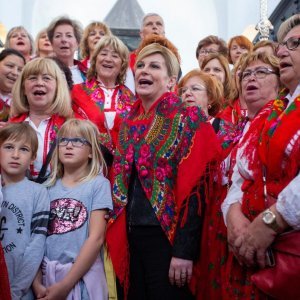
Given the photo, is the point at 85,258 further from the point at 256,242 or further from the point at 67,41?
the point at 67,41

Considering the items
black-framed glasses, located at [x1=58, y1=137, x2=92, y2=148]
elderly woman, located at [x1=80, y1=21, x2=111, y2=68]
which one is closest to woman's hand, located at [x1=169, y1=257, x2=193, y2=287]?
black-framed glasses, located at [x1=58, y1=137, x2=92, y2=148]

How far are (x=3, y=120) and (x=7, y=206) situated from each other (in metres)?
1.09

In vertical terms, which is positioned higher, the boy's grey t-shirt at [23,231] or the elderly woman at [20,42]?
the elderly woman at [20,42]

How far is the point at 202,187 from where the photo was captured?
8.22ft

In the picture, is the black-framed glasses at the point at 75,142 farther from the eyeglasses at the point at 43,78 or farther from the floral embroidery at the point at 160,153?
the eyeglasses at the point at 43,78

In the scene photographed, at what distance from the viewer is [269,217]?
194cm

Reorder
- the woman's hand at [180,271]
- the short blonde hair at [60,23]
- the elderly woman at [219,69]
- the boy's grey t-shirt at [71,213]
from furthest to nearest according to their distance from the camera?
the short blonde hair at [60,23] → the elderly woman at [219,69] → the boy's grey t-shirt at [71,213] → the woman's hand at [180,271]

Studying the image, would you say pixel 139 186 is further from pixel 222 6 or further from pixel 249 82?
pixel 222 6

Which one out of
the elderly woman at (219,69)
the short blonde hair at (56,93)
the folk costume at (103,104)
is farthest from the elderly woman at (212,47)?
the short blonde hair at (56,93)

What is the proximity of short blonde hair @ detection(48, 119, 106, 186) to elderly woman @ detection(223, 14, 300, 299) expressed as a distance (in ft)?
2.81

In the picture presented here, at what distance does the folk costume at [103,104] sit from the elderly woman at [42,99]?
342 mm

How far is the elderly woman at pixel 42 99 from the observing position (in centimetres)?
304

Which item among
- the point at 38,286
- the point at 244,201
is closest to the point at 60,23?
the point at 38,286

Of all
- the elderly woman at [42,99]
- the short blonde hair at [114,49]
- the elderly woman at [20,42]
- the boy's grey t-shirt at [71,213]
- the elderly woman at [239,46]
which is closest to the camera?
the boy's grey t-shirt at [71,213]
